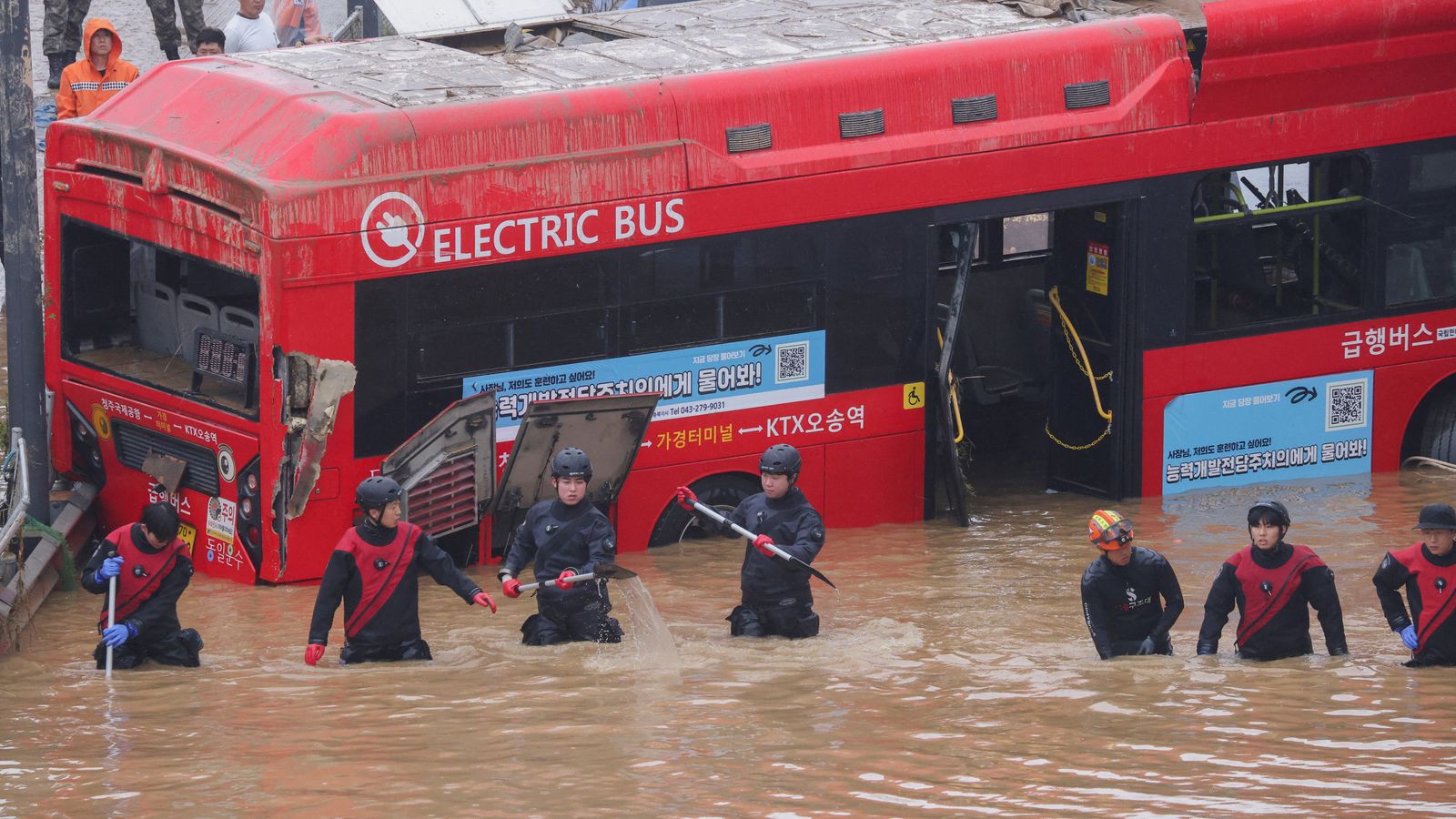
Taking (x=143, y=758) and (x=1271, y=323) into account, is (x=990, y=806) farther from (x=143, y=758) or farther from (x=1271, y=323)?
(x=1271, y=323)

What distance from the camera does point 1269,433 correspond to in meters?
14.5

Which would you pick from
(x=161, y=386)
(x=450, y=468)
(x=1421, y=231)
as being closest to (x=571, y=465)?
(x=450, y=468)

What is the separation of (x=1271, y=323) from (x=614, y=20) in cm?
450

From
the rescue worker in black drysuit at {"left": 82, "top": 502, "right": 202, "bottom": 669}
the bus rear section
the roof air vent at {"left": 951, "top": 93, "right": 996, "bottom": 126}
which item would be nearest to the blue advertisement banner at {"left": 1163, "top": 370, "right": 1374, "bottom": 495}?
the roof air vent at {"left": 951, "top": 93, "right": 996, "bottom": 126}

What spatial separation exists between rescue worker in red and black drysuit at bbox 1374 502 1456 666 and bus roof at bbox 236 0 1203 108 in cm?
459

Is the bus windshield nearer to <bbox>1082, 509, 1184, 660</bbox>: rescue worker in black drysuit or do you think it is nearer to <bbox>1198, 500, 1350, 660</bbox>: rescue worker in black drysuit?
<bbox>1082, 509, 1184, 660</bbox>: rescue worker in black drysuit

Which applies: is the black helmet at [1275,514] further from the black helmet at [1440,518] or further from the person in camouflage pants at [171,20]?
the person in camouflage pants at [171,20]

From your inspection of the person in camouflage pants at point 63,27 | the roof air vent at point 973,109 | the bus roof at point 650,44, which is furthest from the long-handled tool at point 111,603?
the person in camouflage pants at point 63,27

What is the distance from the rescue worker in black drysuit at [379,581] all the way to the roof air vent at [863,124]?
386cm

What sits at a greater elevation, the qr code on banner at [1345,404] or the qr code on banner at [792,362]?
the qr code on banner at [792,362]

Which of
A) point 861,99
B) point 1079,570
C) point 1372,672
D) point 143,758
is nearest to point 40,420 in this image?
point 143,758

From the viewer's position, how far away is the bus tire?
14.8m

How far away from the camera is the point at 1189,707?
387 inches

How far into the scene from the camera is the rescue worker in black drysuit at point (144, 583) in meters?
10.5
